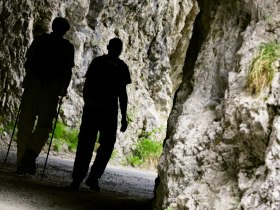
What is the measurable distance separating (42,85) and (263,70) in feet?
15.4

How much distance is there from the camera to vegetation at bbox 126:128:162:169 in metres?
19.9

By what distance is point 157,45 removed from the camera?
25406 millimetres

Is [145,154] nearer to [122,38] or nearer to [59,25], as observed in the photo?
[122,38]

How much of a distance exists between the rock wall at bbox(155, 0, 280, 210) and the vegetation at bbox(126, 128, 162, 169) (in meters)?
14.3

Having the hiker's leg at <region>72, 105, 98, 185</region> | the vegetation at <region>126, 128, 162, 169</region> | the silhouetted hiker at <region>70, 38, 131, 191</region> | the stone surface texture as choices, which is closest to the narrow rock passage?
the hiker's leg at <region>72, 105, 98, 185</region>

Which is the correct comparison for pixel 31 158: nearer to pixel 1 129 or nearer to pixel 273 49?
pixel 273 49

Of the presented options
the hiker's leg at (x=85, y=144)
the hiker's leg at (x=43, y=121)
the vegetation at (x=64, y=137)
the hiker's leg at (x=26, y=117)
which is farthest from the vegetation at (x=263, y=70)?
the vegetation at (x=64, y=137)

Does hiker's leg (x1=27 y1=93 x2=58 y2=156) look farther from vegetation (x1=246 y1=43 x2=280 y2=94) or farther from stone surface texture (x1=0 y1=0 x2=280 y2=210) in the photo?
vegetation (x1=246 y1=43 x2=280 y2=94)

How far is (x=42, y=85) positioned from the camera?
779cm

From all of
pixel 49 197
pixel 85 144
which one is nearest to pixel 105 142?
pixel 85 144

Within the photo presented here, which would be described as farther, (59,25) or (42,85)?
(42,85)

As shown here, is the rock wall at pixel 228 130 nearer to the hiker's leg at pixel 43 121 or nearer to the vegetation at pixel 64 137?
the hiker's leg at pixel 43 121

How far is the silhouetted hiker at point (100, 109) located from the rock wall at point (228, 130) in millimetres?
1914

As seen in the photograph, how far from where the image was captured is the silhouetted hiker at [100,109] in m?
7.34
